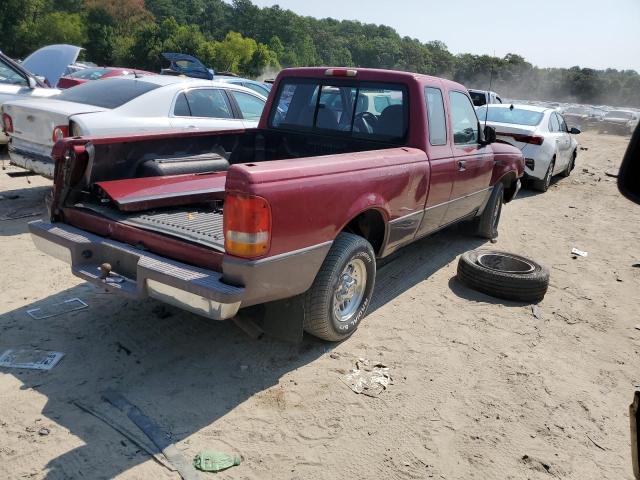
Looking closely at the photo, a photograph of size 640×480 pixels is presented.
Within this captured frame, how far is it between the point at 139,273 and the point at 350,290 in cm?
155

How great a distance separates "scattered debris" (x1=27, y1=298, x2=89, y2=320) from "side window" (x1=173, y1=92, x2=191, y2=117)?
3094 mm

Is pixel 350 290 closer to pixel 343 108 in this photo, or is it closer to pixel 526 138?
pixel 343 108

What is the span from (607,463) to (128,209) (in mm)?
3338

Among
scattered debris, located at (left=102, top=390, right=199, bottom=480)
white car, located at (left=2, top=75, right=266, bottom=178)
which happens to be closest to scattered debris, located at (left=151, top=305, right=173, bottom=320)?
scattered debris, located at (left=102, top=390, right=199, bottom=480)

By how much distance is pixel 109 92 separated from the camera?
6.67 meters

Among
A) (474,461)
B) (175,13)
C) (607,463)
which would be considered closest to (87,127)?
(474,461)

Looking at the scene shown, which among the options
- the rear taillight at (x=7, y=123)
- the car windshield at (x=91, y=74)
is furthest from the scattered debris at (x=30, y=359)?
the car windshield at (x=91, y=74)

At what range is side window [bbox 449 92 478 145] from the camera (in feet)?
17.2

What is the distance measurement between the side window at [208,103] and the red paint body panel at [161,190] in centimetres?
274

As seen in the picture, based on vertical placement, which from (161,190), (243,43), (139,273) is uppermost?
(243,43)

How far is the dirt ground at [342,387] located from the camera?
2789mm

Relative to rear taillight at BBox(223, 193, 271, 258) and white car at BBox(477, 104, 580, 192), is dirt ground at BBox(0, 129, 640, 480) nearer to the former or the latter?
rear taillight at BBox(223, 193, 271, 258)

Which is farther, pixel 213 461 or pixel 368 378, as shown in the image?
pixel 368 378

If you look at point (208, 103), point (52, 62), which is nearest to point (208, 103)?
point (208, 103)
